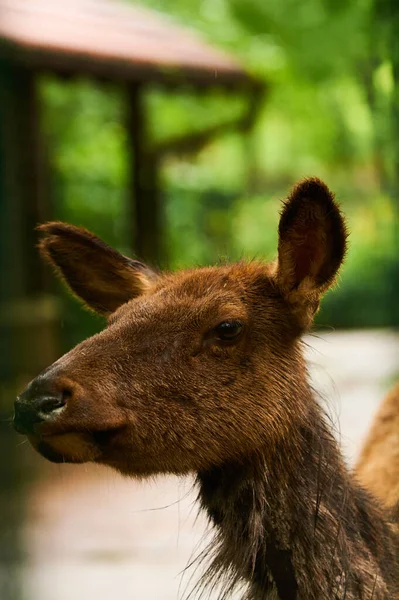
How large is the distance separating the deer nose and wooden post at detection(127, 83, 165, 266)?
8.72 meters

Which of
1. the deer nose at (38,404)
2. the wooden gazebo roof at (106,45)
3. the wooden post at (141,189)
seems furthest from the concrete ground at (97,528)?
the wooden post at (141,189)

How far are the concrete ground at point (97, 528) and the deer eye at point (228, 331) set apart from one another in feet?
1.35

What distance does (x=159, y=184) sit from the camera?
12961mm

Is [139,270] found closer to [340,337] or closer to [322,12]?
[322,12]

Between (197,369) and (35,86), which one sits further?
(35,86)

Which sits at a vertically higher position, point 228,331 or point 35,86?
point 35,86

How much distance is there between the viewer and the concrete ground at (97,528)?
191 inches

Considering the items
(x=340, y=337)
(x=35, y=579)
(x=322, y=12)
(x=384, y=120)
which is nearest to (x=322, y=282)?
(x=384, y=120)

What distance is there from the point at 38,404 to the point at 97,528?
12.8 ft

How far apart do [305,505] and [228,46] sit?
571 inches

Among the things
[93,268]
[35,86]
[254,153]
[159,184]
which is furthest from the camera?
[254,153]

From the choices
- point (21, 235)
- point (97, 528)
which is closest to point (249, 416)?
point (97, 528)

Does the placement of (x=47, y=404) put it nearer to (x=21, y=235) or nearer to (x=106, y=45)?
(x=21, y=235)

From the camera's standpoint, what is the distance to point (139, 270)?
334 centimetres
